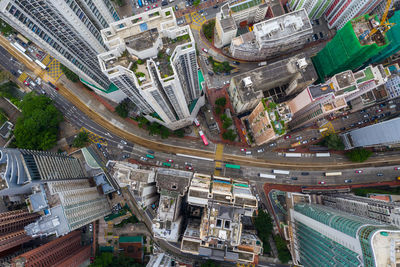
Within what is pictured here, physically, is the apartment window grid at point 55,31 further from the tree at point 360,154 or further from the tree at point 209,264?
the tree at point 360,154

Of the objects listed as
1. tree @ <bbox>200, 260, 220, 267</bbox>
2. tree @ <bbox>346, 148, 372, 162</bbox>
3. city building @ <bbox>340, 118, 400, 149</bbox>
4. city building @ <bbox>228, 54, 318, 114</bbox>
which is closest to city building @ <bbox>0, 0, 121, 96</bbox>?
city building @ <bbox>228, 54, 318, 114</bbox>

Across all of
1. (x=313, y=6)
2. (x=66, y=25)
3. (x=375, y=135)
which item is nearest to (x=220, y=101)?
(x=313, y=6)

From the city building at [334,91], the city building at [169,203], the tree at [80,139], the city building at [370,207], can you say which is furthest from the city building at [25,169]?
the city building at [370,207]

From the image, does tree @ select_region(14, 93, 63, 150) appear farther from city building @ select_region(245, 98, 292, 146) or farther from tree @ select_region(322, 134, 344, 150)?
tree @ select_region(322, 134, 344, 150)

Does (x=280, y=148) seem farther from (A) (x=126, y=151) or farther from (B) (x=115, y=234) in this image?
(B) (x=115, y=234)

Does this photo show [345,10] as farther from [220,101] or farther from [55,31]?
[55,31]
